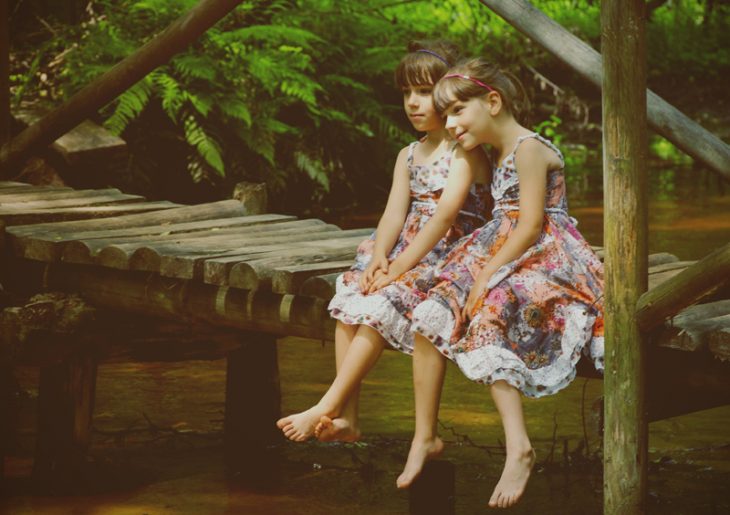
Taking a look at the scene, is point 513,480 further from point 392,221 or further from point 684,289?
point 392,221

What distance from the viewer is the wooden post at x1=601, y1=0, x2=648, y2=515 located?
146 inches

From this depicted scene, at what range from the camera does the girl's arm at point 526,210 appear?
4.04m

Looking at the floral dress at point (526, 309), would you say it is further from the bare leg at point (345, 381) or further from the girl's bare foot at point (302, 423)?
the girl's bare foot at point (302, 423)

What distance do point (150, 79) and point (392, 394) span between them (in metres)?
3.54

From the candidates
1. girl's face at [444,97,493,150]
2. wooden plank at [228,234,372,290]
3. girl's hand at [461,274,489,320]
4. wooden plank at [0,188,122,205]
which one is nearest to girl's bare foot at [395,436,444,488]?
girl's hand at [461,274,489,320]

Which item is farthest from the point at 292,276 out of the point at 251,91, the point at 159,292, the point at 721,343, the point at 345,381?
the point at 251,91

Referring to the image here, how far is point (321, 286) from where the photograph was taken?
174 inches

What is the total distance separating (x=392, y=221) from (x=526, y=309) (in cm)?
72

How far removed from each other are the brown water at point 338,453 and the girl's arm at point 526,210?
0.55m

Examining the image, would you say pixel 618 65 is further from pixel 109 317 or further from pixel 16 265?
pixel 16 265

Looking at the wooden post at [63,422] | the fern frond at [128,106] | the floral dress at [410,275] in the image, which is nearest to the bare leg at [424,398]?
the floral dress at [410,275]

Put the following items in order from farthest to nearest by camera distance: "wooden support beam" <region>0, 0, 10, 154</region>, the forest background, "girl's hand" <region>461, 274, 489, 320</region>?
the forest background
"wooden support beam" <region>0, 0, 10, 154</region>
"girl's hand" <region>461, 274, 489, 320</region>

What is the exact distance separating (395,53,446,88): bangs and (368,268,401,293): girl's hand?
671mm

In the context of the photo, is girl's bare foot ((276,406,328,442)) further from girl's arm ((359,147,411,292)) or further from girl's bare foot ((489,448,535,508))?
girl's bare foot ((489,448,535,508))
